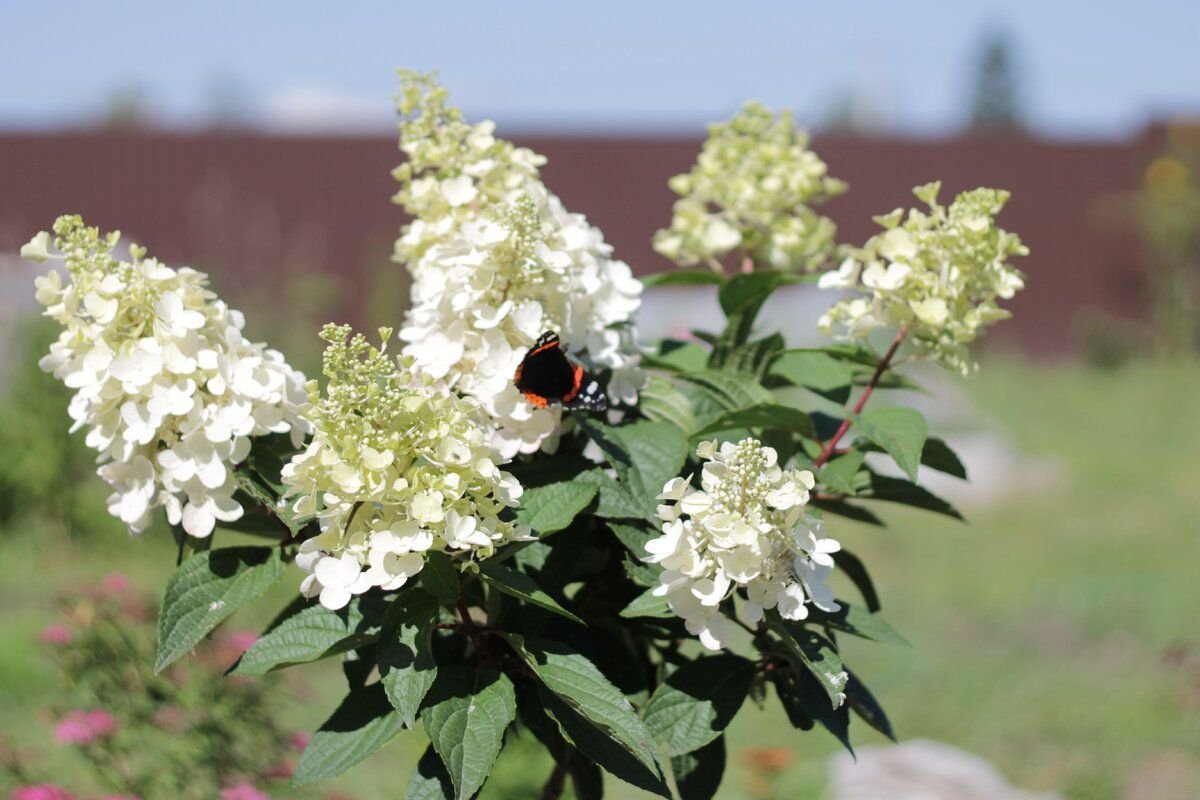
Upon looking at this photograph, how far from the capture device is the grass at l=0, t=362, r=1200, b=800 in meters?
3.03

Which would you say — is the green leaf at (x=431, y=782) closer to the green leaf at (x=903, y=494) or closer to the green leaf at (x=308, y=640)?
the green leaf at (x=308, y=640)

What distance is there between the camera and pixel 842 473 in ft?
4.04

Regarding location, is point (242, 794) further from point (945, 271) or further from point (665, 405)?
point (945, 271)

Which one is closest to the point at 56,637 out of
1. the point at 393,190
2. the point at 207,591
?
the point at 207,591

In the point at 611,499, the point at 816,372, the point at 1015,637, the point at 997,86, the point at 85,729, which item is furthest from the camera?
the point at 997,86

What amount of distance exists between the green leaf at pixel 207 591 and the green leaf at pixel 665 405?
41 centimetres

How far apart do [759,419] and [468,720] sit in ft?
1.35

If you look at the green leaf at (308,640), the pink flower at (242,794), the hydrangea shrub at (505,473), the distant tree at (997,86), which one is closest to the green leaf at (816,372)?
the hydrangea shrub at (505,473)

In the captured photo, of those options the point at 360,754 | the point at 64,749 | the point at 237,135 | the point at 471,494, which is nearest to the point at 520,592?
the point at 471,494

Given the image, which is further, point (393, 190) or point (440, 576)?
point (393, 190)

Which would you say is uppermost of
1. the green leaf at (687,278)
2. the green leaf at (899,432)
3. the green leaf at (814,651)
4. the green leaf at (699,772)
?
the green leaf at (687,278)

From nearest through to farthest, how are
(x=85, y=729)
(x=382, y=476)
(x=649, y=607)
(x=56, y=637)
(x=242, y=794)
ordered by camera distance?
(x=382, y=476)
(x=649, y=607)
(x=242, y=794)
(x=85, y=729)
(x=56, y=637)

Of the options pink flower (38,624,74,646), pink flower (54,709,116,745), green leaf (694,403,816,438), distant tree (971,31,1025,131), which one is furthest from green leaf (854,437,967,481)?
distant tree (971,31,1025,131)

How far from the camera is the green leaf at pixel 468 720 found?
0.98 metres
